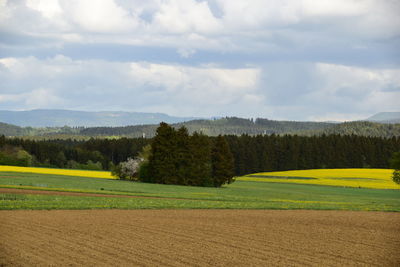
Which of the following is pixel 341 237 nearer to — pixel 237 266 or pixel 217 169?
pixel 237 266

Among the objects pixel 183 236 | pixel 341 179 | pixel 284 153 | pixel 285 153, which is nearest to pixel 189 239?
pixel 183 236

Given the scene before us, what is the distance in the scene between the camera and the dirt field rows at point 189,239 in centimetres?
1888

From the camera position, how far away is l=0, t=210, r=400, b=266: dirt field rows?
18875 mm

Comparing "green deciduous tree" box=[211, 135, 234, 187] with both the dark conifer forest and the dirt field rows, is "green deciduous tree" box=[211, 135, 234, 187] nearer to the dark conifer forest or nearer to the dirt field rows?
the dirt field rows

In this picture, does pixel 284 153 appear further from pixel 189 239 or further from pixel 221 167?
pixel 189 239

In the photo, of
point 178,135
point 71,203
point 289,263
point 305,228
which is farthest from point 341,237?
point 178,135

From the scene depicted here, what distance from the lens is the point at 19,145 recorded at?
160000 millimetres

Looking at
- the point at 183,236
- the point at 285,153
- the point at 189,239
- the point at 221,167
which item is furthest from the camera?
the point at 285,153

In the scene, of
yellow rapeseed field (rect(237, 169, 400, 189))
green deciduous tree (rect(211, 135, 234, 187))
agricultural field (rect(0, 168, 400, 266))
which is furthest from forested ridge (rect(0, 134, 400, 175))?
agricultural field (rect(0, 168, 400, 266))

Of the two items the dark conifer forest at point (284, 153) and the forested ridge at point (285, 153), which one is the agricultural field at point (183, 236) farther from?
the forested ridge at point (285, 153)

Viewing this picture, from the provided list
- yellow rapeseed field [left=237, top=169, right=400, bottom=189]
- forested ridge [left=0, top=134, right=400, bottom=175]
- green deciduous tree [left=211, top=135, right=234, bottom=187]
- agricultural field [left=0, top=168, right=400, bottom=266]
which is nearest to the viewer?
agricultural field [left=0, top=168, right=400, bottom=266]

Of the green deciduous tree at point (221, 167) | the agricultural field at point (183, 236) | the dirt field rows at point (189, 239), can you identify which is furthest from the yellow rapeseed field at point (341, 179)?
the dirt field rows at point (189, 239)

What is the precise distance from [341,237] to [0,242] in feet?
50.4

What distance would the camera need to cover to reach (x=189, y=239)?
78.5ft
